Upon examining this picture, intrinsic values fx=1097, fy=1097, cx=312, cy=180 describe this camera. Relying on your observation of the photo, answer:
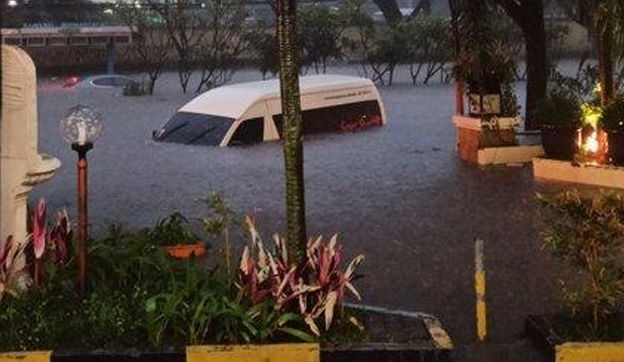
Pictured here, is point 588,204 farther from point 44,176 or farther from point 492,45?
point 492,45

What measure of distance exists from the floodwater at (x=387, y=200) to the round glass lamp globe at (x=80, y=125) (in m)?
2.93

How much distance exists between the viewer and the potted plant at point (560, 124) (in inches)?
650

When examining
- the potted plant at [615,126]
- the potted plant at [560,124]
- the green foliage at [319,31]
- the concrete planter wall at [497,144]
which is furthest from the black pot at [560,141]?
the green foliage at [319,31]

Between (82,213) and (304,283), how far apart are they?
5.31ft

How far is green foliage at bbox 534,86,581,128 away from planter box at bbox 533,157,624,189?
582 mm

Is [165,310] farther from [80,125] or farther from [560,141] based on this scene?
[560,141]

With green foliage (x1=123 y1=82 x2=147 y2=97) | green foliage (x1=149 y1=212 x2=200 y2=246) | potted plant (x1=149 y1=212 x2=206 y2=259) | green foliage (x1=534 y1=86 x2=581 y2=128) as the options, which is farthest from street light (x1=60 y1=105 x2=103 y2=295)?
green foliage (x1=123 y1=82 x2=147 y2=97)

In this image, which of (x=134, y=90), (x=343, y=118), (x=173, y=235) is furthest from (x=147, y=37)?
(x=173, y=235)

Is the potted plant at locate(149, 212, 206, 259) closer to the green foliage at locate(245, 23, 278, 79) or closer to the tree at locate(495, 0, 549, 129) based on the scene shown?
the tree at locate(495, 0, 549, 129)

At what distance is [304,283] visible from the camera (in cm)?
727

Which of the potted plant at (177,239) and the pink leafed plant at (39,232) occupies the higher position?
the pink leafed plant at (39,232)

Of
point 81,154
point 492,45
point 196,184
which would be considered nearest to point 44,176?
point 81,154

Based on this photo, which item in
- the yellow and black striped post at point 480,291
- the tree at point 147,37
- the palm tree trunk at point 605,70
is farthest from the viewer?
the tree at point 147,37

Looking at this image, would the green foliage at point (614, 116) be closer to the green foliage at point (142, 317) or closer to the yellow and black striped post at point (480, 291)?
the yellow and black striped post at point (480, 291)
